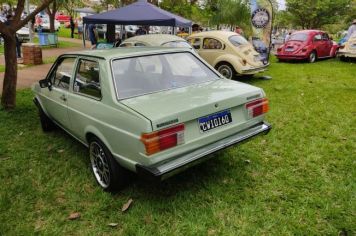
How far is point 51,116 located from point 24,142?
2.20ft

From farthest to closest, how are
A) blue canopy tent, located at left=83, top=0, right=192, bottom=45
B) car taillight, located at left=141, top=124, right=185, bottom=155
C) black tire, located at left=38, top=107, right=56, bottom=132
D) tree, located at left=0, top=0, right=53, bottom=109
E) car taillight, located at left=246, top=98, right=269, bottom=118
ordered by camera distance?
blue canopy tent, located at left=83, top=0, right=192, bottom=45
tree, located at left=0, top=0, right=53, bottom=109
black tire, located at left=38, top=107, right=56, bottom=132
car taillight, located at left=246, top=98, right=269, bottom=118
car taillight, located at left=141, top=124, right=185, bottom=155

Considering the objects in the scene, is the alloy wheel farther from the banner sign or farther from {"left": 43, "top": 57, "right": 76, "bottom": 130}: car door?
the banner sign

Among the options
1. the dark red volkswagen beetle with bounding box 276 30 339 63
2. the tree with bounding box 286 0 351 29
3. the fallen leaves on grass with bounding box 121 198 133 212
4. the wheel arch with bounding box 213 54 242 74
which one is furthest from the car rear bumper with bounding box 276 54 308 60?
the tree with bounding box 286 0 351 29

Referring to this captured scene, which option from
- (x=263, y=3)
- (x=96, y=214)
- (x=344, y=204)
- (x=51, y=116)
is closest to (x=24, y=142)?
(x=51, y=116)

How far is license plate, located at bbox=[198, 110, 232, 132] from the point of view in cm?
318

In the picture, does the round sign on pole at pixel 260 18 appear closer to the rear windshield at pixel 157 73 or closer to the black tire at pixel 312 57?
the black tire at pixel 312 57

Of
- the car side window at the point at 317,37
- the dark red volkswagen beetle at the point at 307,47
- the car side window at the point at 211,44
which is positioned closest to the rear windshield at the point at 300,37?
the dark red volkswagen beetle at the point at 307,47

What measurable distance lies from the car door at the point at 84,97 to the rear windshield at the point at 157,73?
273mm

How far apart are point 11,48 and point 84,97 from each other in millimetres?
3730

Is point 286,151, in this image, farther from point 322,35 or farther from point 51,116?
point 322,35

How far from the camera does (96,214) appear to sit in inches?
129

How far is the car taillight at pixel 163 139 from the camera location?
280 cm

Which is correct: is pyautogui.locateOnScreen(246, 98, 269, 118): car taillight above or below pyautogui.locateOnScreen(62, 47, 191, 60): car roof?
below

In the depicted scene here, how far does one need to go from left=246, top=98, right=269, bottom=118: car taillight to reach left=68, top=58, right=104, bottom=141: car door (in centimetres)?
167
